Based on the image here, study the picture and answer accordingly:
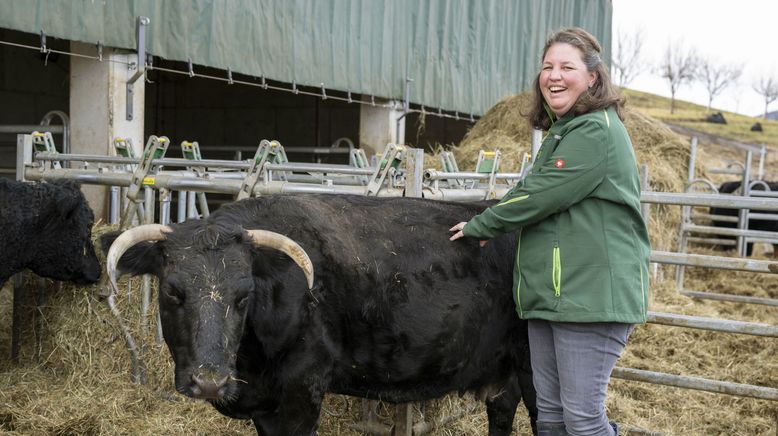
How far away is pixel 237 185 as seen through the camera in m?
4.82

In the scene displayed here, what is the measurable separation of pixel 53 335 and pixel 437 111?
11937mm

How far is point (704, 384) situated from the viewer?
4.65m

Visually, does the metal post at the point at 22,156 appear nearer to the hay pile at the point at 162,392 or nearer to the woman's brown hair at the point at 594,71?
the hay pile at the point at 162,392

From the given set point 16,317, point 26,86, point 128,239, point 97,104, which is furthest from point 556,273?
point 26,86

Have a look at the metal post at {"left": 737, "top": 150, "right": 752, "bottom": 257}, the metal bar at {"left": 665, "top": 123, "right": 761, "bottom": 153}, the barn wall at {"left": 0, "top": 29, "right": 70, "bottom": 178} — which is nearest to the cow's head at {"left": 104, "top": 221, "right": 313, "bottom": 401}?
the metal post at {"left": 737, "top": 150, "right": 752, "bottom": 257}

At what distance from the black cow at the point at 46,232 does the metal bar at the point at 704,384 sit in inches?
151

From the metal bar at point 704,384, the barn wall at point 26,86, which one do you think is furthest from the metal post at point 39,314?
the barn wall at point 26,86

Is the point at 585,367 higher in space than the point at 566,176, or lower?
lower

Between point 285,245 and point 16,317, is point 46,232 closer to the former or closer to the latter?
point 16,317

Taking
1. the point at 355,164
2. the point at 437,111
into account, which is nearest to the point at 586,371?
the point at 355,164

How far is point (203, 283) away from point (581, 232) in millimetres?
1561

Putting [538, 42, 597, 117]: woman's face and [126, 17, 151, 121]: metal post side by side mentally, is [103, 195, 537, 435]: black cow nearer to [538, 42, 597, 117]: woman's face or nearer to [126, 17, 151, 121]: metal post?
[538, 42, 597, 117]: woman's face

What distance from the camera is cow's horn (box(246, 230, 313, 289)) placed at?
3314mm

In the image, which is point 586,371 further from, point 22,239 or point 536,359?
point 22,239
